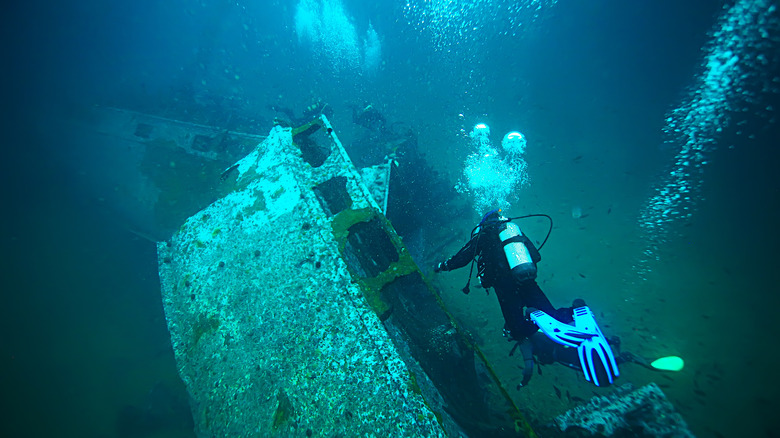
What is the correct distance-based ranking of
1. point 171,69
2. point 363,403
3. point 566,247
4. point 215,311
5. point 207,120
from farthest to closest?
point 171,69 → point 566,247 → point 207,120 → point 215,311 → point 363,403

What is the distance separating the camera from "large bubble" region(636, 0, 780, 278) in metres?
20.3

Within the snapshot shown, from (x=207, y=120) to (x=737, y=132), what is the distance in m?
38.0

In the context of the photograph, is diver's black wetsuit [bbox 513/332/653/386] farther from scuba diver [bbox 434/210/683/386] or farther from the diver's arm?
the diver's arm

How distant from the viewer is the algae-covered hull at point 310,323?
192 cm

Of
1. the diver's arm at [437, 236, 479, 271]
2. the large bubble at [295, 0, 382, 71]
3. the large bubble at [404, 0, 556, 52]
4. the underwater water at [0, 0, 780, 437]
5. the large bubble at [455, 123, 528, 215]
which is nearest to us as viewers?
the diver's arm at [437, 236, 479, 271]

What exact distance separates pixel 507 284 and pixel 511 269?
292mm

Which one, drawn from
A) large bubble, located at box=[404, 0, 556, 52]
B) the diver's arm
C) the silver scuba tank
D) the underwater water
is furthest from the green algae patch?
large bubble, located at box=[404, 0, 556, 52]

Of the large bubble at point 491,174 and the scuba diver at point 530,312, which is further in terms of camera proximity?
the large bubble at point 491,174

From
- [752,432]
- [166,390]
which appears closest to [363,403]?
[166,390]

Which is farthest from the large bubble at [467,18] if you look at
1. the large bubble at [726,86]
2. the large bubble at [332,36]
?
the large bubble at [726,86]

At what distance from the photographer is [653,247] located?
10031 mm

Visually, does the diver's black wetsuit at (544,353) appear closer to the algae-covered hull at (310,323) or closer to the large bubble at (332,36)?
the algae-covered hull at (310,323)

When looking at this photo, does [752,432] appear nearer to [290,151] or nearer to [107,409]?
[290,151]

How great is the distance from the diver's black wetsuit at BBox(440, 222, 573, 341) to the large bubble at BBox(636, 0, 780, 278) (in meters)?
20.8
